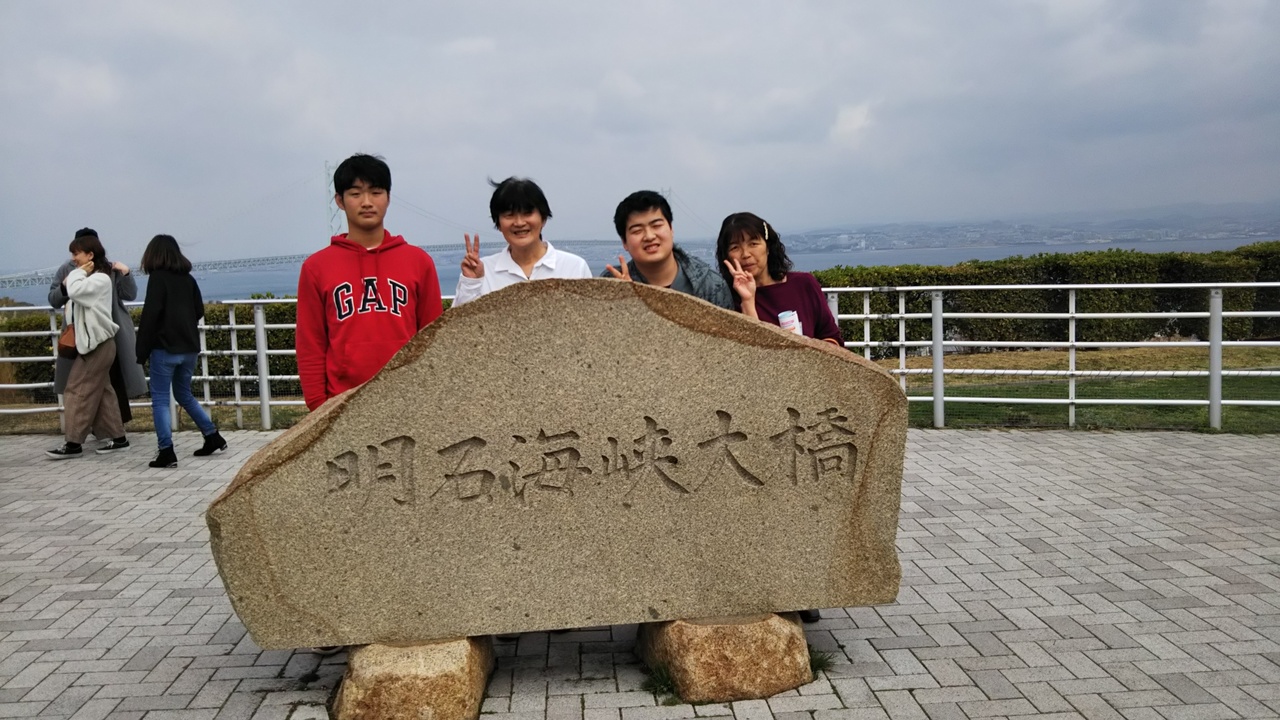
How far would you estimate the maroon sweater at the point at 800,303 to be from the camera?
14.4 ft

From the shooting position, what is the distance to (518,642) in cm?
452

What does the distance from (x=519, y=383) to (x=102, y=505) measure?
15.4ft

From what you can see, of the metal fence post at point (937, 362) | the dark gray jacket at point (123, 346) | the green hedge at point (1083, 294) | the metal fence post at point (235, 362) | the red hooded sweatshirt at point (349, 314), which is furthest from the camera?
the green hedge at point (1083, 294)

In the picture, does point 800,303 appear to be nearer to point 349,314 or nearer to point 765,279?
point 765,279

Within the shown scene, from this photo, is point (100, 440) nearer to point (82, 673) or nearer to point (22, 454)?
point (22, 454)

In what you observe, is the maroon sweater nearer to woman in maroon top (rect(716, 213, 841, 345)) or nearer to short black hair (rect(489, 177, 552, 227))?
woman in maroon top (rect(716, 213, 841, 345))

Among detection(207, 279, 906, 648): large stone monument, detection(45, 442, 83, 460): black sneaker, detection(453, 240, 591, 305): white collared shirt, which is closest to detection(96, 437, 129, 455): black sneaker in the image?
detection(45, 442, 83, 460): black sneaker

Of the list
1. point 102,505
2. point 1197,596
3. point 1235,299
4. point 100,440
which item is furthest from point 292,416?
point 1235,299

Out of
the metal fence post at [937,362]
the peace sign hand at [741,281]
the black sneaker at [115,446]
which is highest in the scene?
the peace sign hand at [741,281]

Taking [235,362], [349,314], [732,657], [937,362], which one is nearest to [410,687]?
[732,657]

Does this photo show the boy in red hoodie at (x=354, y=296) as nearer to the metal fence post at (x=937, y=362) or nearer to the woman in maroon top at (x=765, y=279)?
the woman in maroon top at (x=765, y=279)

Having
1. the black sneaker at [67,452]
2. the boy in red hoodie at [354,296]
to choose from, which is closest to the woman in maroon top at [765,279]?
the boy in red hoodie at [354,296]

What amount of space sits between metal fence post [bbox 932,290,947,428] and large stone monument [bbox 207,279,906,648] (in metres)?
5.25

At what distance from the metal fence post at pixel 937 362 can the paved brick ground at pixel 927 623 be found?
177cm
